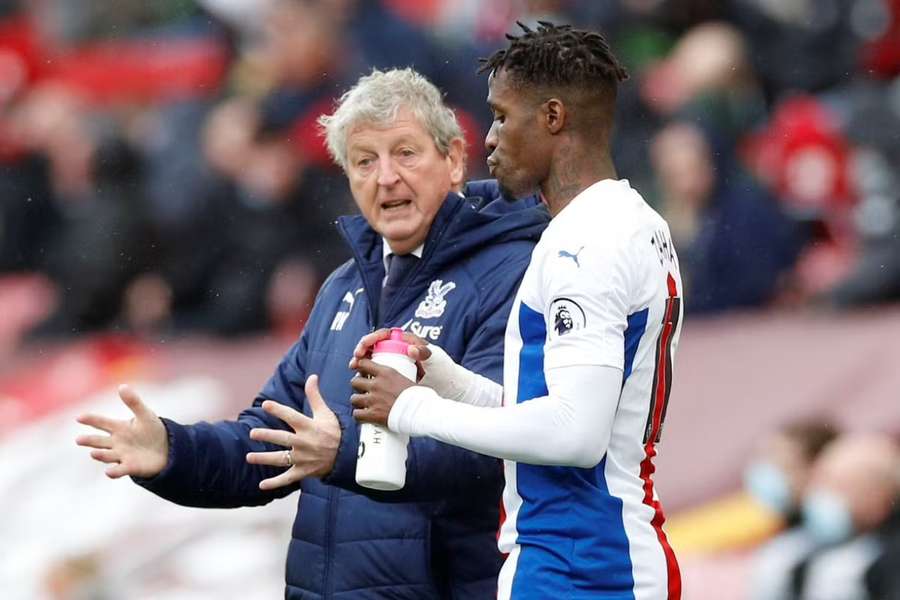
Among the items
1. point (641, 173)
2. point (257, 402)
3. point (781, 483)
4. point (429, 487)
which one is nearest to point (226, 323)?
point (641, 173)

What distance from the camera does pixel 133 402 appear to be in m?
4.02

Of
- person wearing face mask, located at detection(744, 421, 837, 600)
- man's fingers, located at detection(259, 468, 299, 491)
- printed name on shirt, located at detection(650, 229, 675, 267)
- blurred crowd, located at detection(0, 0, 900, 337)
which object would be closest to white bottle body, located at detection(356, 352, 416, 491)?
man's fingers, located at detection(259, 468, 299, 491)

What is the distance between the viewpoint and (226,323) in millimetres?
9109

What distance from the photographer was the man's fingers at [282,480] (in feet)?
12.3

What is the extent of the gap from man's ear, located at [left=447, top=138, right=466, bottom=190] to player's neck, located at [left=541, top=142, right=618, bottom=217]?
0.74m

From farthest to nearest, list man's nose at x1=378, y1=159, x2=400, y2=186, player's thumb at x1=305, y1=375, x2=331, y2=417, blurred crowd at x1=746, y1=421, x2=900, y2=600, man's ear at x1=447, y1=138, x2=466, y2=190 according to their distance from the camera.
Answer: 1. blurred crowd at x1=746, y1=421, x2=900, y2=600
2. man's ear at x1=447, y1=138, x2=466, y2=190
3. man's nose at x1=378, y1=159, x2=400, y2=186
4. player's thumb at x1=305, y1=375, x2=331, y2=417

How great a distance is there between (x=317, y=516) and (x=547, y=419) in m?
1.01

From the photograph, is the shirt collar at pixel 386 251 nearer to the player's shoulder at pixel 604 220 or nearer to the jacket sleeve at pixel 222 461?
the jacket sleeve at pixel 222 461

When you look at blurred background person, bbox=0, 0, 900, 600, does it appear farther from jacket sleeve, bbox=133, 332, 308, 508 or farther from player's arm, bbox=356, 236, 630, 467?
player's arm, bbox=356, 236, 630, 467

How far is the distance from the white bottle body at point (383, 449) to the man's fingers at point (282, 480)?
0.51 feet

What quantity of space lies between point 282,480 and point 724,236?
388 cm

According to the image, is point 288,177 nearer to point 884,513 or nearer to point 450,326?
point 884,513

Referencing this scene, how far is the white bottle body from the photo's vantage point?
363 centimetres

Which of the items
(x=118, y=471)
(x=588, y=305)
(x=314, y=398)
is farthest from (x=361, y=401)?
(x=118, y=471)
